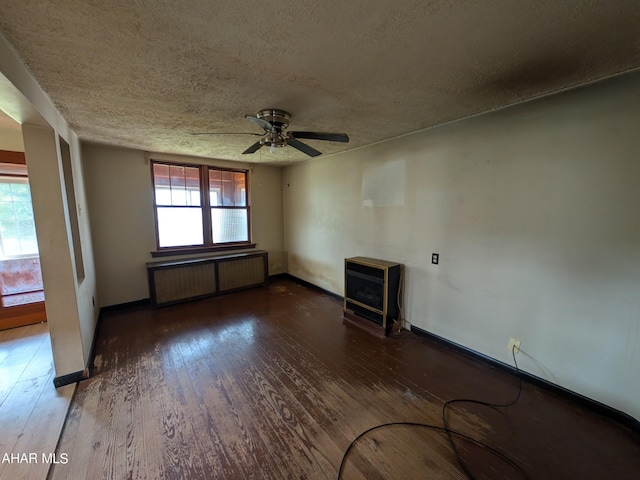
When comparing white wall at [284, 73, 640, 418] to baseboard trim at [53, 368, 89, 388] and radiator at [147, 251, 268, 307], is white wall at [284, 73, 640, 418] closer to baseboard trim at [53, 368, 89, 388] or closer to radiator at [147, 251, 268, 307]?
radiator at [147, 251, 268, 307]

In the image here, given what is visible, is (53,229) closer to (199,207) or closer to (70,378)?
(70,378)

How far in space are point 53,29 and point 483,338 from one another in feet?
12.4

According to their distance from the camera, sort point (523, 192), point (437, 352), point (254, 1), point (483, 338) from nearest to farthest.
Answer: point (254, 1), point (523, 192), point (483, 338), point (437, 352)

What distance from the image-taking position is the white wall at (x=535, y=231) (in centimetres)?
178

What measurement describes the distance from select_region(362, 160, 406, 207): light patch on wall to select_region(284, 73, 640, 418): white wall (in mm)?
20

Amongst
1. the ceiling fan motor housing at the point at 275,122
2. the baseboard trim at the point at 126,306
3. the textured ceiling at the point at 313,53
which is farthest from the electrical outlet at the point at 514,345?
the baseboard trim at the point at 126,306

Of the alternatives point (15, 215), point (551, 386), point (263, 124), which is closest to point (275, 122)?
point (263, 124)

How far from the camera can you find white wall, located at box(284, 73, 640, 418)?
178 centimetres

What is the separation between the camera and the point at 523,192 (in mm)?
2211

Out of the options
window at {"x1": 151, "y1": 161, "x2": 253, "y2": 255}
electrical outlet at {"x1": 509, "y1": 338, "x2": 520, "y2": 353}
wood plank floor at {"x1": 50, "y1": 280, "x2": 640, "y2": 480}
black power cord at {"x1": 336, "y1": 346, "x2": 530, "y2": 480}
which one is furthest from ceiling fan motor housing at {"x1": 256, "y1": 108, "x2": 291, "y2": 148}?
electrical outlet at {"x1": 509, "y1": 338, "x2": 520, "y2": 353}

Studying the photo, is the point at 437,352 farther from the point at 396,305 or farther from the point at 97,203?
the point at 97,203

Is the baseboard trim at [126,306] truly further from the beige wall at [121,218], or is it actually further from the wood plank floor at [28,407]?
the wood plank floor at [28,407]

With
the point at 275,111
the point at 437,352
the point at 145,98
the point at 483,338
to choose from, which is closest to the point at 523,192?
the point at 483,338

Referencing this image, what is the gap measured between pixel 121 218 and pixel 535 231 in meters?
5.10
